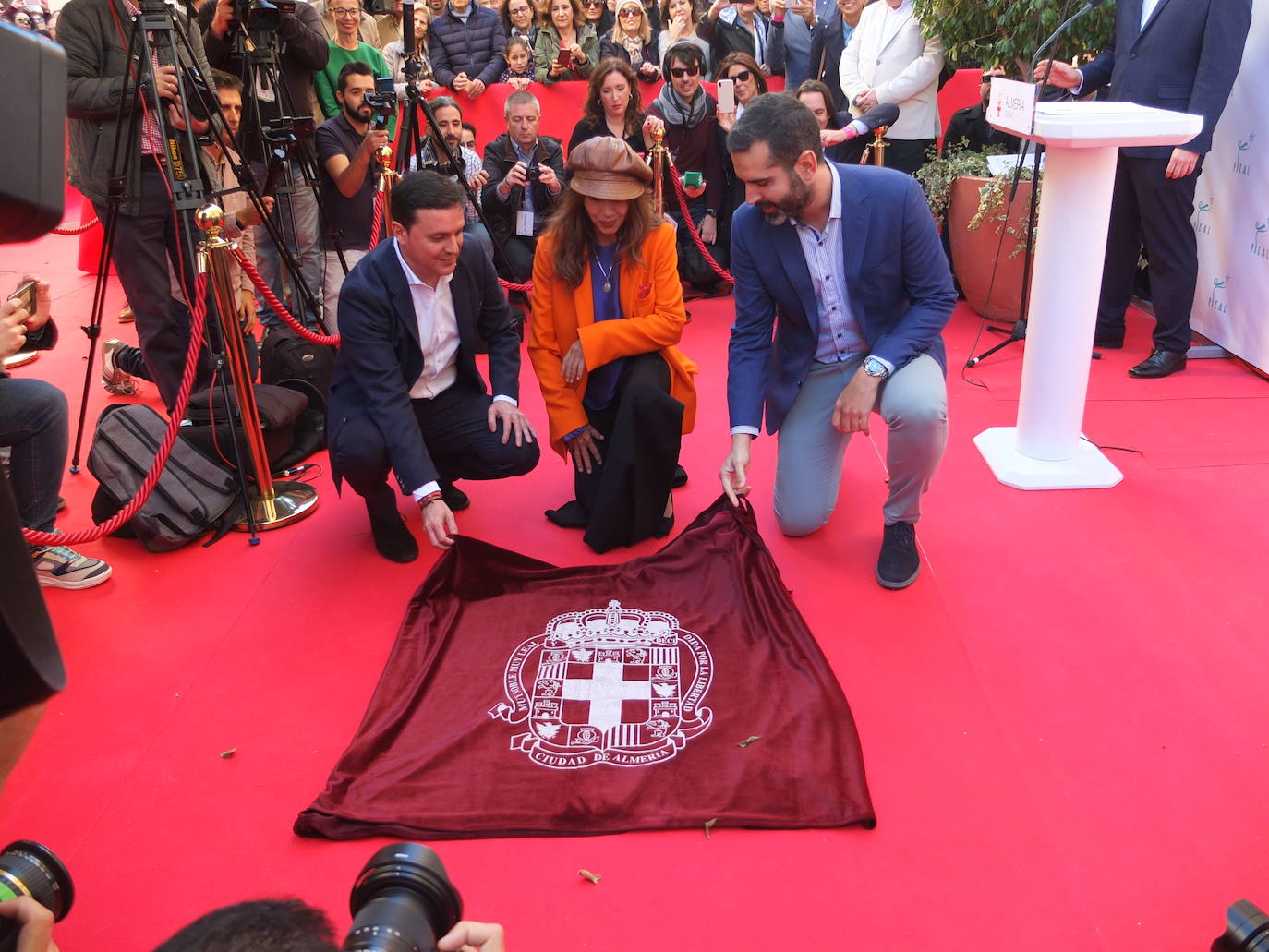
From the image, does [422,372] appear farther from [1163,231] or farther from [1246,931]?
[1163,231]

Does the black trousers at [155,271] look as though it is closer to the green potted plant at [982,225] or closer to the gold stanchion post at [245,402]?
the gold stanchion post at [245,402]

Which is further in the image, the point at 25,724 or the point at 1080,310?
the point at 1080,310

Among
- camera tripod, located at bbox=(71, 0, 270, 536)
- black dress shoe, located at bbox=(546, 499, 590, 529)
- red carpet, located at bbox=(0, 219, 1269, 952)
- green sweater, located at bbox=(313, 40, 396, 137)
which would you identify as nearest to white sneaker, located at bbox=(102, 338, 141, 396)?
camera tripod, located at bbox=(71, 0, 270, 536)

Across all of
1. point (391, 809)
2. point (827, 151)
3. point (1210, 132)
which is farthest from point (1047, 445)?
point (827, 151)

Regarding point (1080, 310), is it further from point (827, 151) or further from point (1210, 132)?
point (827, 151)

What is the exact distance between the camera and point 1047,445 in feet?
12.1

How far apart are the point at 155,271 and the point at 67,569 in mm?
1405

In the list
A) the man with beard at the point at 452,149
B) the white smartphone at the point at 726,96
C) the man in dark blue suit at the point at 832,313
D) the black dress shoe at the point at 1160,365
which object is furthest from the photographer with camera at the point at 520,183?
the black dress shoe at the point at 1160,365

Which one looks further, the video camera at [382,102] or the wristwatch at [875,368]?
the video camera at [382,102]

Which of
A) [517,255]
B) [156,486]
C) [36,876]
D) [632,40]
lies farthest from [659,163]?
[36,876]

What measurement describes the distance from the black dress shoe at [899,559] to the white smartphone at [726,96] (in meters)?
3.34

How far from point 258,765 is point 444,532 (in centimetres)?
78

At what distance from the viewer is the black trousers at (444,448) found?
10.8 ft

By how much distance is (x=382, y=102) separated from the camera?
14.8ft
